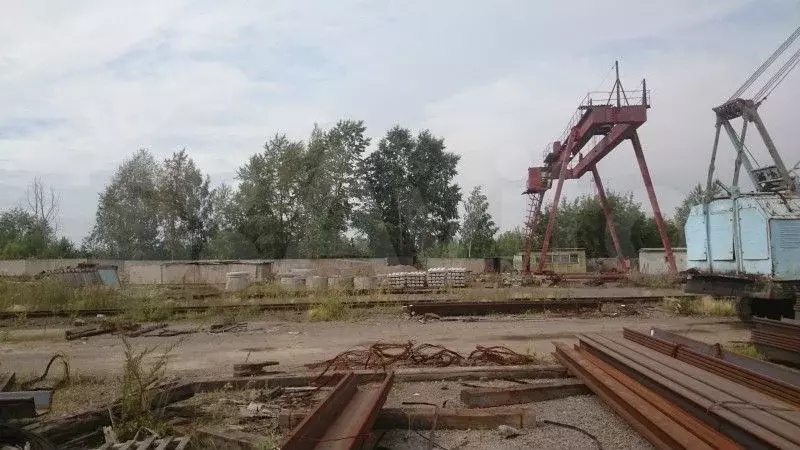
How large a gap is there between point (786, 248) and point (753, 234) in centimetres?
63

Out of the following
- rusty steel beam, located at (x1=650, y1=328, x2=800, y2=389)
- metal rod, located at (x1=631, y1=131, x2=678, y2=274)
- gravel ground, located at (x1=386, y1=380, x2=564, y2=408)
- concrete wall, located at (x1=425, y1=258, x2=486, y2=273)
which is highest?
metal rod, located at (x1=631, y1=131, x2=678, y2=274)

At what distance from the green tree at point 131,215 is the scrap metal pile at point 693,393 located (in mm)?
51536

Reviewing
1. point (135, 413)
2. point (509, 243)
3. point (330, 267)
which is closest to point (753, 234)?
point (135, 413)

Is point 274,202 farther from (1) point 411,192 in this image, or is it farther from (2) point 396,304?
(2) point 396,304

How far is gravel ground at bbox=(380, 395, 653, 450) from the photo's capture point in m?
4.88

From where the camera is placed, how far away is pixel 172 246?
52.8 meters

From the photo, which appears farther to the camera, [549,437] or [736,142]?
[736,142]

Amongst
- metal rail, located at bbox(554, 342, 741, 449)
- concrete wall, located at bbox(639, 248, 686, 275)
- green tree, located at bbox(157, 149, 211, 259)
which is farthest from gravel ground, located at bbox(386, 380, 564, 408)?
green tree, located at bbox(157, 149, 211, 259)

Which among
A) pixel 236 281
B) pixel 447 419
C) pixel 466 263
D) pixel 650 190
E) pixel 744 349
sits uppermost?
pixel 650 190

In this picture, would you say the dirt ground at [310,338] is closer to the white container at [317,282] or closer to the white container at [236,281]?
the white container at [317,282]

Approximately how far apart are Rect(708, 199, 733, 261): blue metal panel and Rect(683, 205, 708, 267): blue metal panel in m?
0.30

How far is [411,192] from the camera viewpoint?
50875mm

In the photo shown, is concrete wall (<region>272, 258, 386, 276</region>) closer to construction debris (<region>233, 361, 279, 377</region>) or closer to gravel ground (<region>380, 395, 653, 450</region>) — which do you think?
construction debris (<region>233, 361, 279, 377</region>)

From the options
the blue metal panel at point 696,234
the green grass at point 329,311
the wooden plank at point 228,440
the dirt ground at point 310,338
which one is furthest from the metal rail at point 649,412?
the green grass at point 329,311
